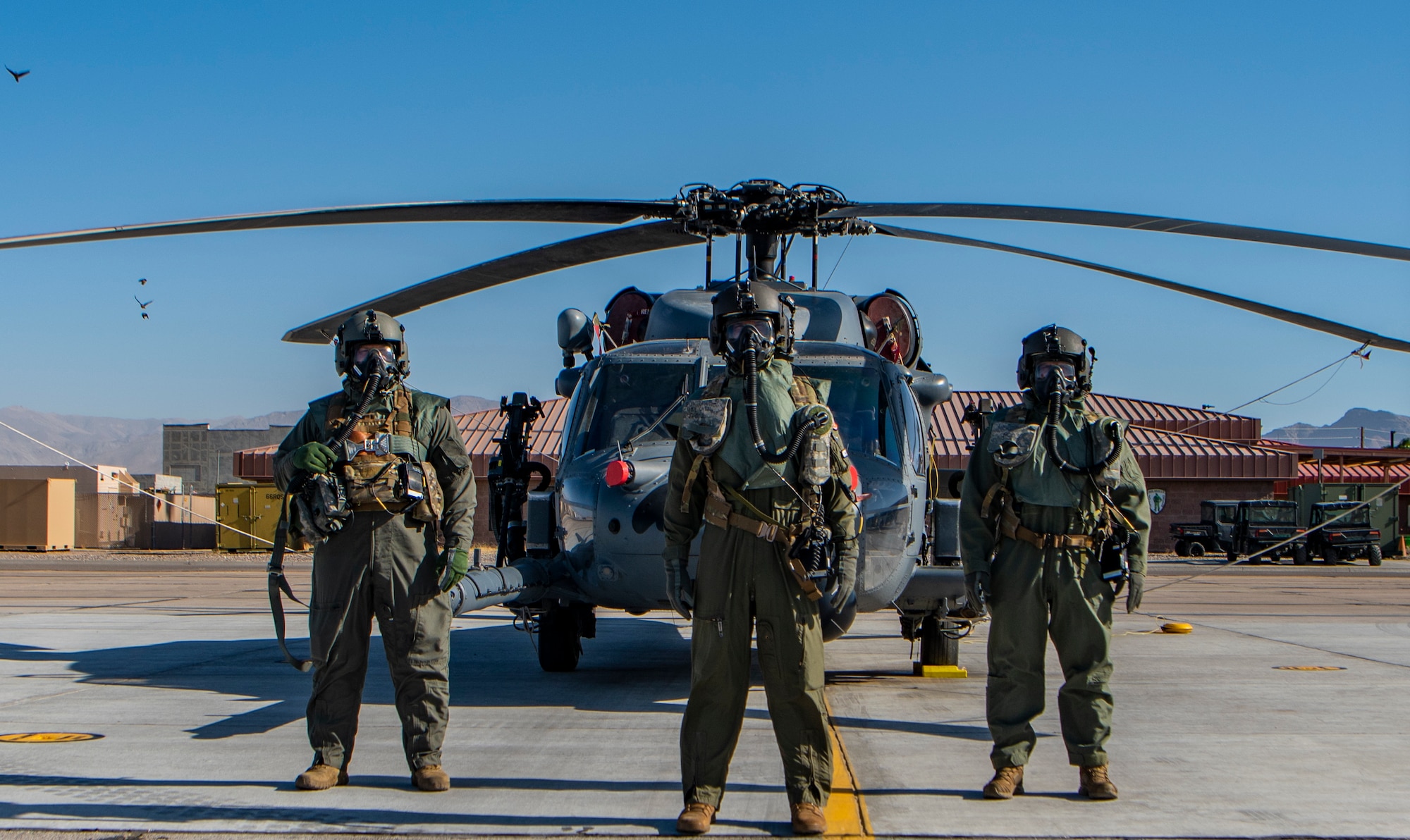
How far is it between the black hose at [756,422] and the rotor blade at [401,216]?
291 centimetres

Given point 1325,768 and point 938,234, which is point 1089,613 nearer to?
point 1325,768

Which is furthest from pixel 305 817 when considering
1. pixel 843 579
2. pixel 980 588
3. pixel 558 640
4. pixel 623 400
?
pixel 558 640

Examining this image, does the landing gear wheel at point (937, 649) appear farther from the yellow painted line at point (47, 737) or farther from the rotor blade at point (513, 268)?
the yellow painted line at point (47, 737)

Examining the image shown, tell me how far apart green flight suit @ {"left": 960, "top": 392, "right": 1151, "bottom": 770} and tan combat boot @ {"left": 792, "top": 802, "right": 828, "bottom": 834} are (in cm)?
96

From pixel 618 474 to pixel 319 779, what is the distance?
92.3 inches

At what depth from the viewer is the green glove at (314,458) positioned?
4.77 m

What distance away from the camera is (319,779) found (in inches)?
187

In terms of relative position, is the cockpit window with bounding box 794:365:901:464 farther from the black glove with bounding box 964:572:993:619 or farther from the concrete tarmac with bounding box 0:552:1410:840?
the black glove with bounding box 964:572:993:619

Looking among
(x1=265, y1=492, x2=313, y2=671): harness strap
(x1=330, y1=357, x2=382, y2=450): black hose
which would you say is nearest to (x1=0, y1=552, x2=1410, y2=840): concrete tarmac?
(x1=265, y1=492, x2=313, y2=671): harness strap

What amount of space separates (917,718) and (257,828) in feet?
12.5

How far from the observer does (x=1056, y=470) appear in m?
4.94

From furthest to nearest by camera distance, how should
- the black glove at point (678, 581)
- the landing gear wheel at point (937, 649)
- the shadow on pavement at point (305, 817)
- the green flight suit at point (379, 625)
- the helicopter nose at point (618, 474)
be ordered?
the landing gear wheel at point (937, 649), the helicopter nose at point (618, 474), the green flight suit at point (379, 625), the black glove at point (678, 581), the shadow on pavement at point (305, 817)

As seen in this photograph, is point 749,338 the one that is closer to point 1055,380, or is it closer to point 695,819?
point 1055,380

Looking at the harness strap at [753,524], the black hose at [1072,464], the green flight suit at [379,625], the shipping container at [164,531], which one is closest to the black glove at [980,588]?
the black hose at [1072,464]
